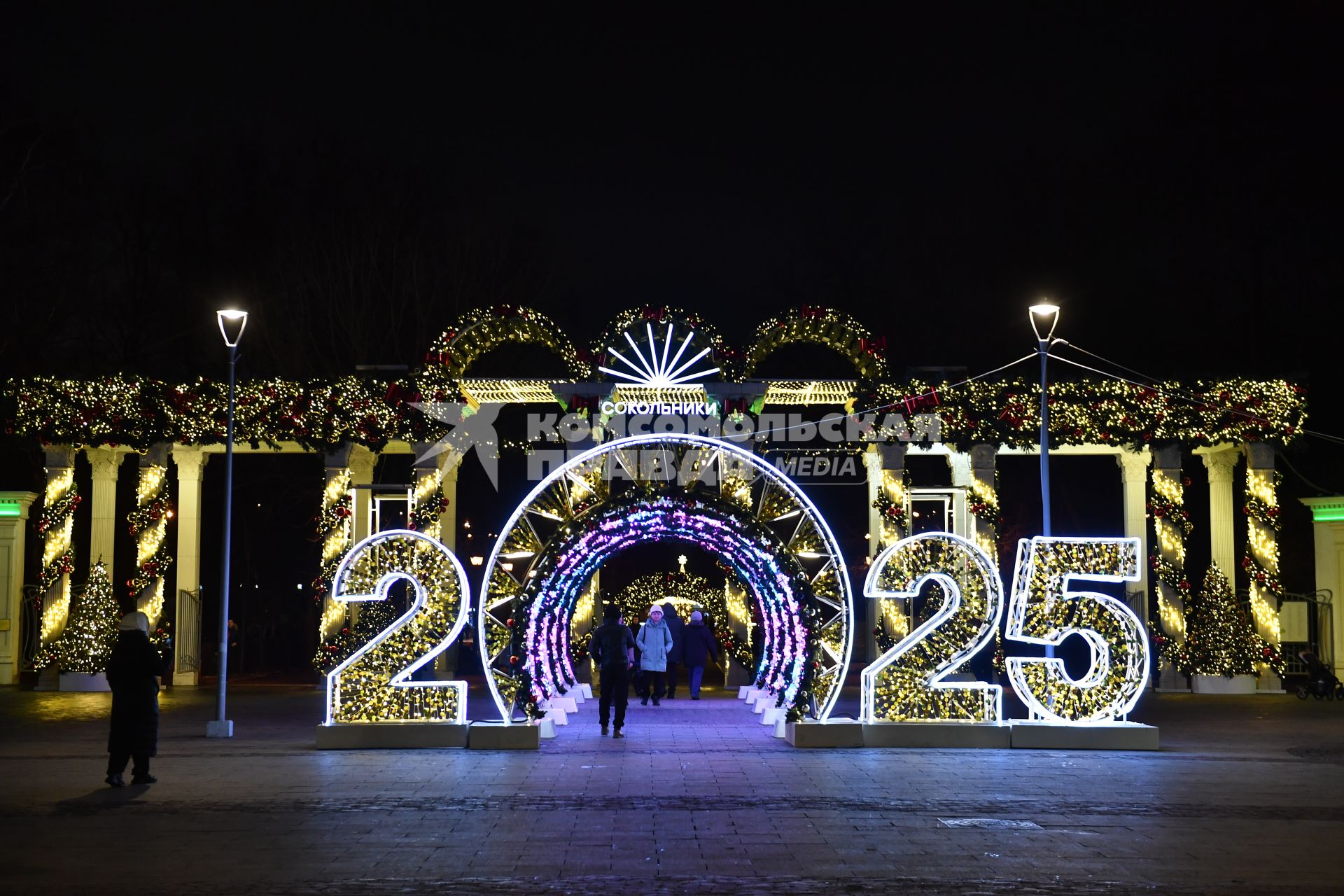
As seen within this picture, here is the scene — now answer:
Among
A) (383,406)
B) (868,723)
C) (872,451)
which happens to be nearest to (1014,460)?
(872,451)

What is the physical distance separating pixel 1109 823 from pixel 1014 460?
29.7 metres

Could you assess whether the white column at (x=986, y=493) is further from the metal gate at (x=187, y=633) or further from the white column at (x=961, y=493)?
the metal gate at (x=187, y=633)

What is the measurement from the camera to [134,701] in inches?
538

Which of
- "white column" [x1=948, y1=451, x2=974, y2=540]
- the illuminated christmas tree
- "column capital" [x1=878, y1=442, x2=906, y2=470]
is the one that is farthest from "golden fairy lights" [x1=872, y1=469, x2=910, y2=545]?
the illuminated christmas tree

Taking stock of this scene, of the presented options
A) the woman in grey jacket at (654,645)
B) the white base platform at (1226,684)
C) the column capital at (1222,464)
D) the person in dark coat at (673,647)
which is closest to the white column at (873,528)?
the person in dark coat at (673,647)

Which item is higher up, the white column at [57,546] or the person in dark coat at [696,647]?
the white column at [57,546]

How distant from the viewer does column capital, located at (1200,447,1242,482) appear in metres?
28.7

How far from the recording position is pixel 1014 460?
40.1 m

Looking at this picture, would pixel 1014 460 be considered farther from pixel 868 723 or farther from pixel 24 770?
pixel 24 770

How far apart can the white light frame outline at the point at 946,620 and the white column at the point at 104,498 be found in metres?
16.9

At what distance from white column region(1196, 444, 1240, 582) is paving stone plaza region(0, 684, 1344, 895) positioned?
1002 centimetres

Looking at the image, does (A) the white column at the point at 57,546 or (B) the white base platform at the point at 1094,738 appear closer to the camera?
(B) the white base platform at the point at 1094,738

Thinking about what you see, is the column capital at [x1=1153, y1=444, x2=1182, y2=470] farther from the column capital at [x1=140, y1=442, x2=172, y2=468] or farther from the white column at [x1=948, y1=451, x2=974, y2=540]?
the column capital at [x1=140, y1=442, x2=172, y2=468]

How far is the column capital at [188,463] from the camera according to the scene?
28938 mm
